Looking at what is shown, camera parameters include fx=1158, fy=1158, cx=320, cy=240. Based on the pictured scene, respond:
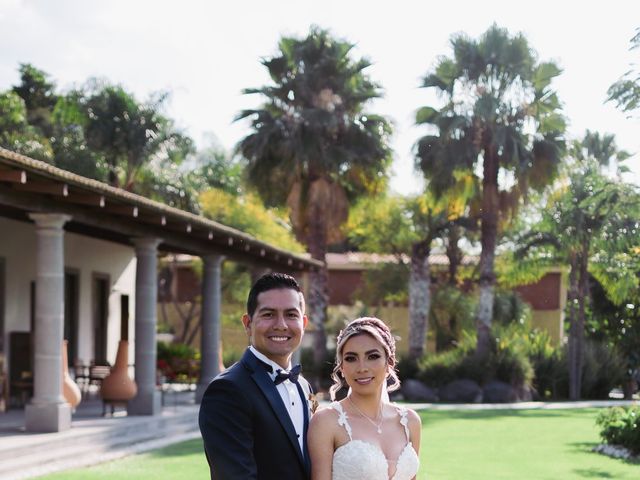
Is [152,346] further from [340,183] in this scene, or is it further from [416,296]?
[416,296]

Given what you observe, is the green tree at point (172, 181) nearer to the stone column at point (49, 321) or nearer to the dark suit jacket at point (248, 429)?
the stone column at point (49, 321)

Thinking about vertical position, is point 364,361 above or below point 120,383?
above

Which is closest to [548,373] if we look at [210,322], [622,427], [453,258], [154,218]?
[210,322]

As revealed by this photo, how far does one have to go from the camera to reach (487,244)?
112ft

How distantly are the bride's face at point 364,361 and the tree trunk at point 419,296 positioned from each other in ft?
116

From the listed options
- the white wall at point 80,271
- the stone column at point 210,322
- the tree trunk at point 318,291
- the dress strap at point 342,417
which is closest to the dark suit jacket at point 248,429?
the dress strap at point 342,417

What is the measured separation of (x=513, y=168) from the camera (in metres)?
33.0

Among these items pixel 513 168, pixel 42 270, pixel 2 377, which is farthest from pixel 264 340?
pixel 513 168

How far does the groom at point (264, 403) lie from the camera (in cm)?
443

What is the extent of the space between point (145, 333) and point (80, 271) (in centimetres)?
422

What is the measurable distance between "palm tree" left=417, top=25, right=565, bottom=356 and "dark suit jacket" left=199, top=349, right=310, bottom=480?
92.7 ft

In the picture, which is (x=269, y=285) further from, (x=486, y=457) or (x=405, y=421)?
(x=486, y=457)

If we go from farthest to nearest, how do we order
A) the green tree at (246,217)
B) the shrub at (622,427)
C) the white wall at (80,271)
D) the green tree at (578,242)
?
the green tree at (246,217)
the green tree at (578,242)
the white wall at (80,271)
the shrub at (622,427)

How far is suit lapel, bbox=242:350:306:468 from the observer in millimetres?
4598
